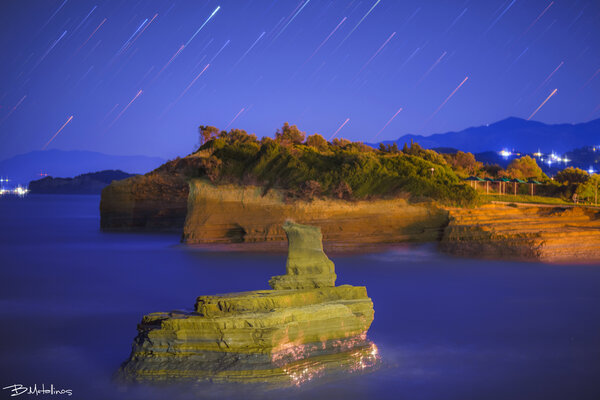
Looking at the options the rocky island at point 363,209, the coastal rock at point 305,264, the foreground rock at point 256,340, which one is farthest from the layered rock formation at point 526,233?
the foreground rock at point 256,340

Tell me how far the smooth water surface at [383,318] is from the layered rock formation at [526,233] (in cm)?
128

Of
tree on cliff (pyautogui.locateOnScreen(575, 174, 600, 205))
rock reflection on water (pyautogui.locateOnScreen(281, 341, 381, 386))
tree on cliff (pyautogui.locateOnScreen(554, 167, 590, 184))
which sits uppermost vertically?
tree on cliff (pyautogui.locateOnScreen(554, 167, 590, 184))

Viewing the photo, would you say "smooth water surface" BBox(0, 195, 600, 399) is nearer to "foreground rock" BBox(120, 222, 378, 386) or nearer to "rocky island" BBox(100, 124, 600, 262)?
"foreground rock" BBox(120, 222, 378, 386)

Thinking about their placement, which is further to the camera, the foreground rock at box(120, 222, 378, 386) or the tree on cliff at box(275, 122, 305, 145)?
the tree on cliff at box(275, 122, 305, 145)

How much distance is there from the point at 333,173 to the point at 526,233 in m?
9.11

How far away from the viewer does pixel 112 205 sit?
4128cm

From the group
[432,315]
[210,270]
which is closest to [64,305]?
[210,270]

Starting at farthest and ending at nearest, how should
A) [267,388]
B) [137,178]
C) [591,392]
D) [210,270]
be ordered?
[137,178]
[210,270]
[591,392]
[267,388]

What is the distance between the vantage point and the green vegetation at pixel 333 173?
→ 27.3 meters

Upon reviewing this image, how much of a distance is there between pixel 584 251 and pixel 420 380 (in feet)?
55.2

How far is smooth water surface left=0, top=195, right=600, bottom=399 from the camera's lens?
966cm

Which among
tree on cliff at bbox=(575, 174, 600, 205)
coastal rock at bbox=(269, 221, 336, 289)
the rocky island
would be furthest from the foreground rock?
tree on cliff at bbox=(575, 174, 600, 205)

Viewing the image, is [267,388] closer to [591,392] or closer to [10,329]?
[591,392]

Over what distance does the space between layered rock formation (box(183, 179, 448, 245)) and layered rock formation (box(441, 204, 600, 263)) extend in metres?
1.23
